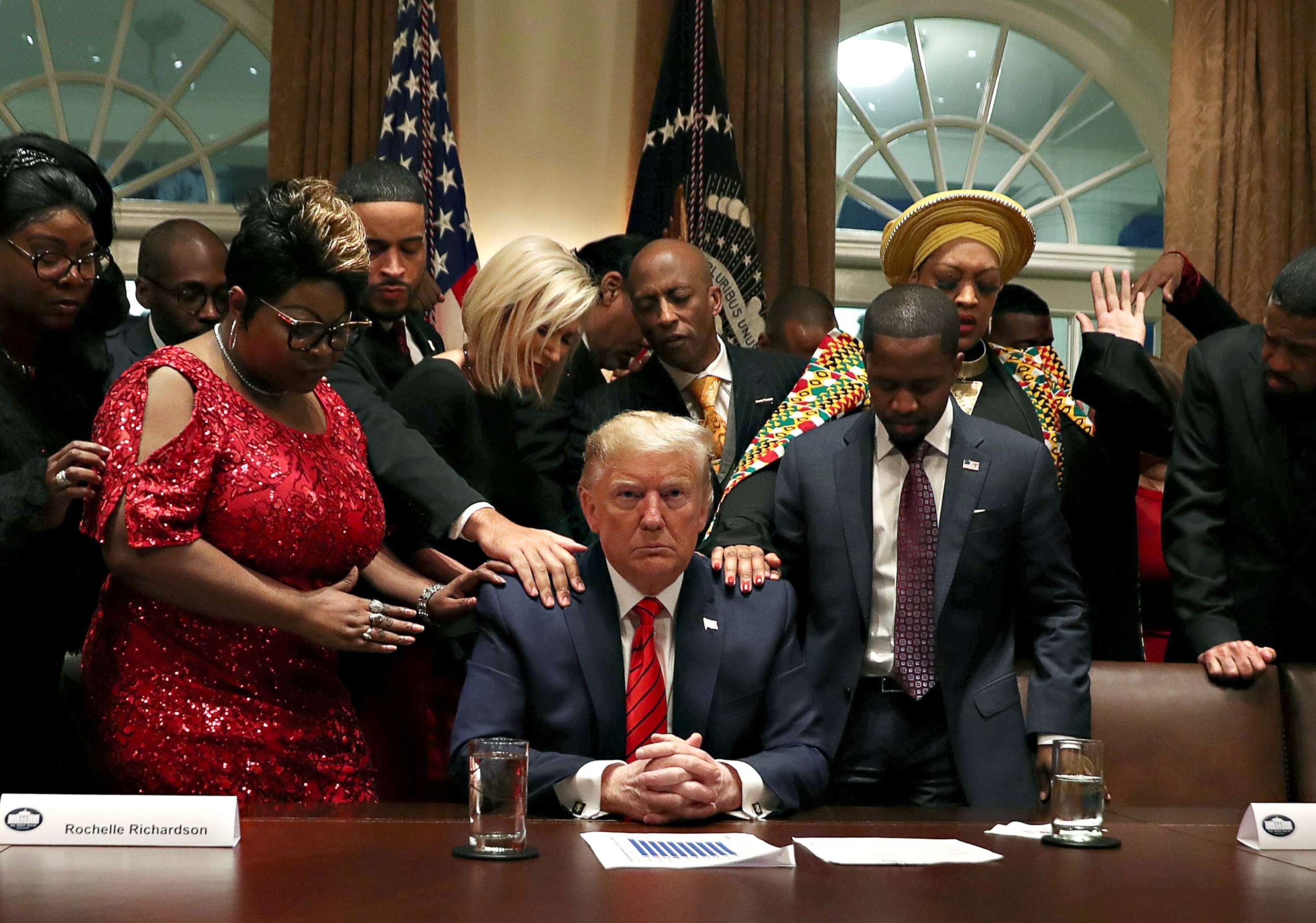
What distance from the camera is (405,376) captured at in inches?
112

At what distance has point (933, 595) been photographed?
103 inches

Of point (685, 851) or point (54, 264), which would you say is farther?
point (54, 264)

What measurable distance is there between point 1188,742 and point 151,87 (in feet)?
17.2

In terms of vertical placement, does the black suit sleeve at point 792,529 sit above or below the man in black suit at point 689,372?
below

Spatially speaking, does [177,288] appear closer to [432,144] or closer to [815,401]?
[815,401]

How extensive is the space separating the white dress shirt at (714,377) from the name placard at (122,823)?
166 cm

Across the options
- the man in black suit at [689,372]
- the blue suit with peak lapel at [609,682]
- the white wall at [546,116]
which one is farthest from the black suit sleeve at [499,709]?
the white wall at [546,116]

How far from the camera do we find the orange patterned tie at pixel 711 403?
311 cm

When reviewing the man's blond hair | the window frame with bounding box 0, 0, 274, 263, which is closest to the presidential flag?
the window frame with bounding box 0, 0, 274, 263

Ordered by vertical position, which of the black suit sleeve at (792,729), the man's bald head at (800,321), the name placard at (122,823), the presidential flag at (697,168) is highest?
the presidential flag at (697,168)

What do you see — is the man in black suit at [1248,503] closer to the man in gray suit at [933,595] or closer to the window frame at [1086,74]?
the man in gray suit at [933,595]

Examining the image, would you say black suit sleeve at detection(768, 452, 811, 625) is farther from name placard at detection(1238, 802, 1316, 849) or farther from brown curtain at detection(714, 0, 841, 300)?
brown curtain at detection(714, 0, 841, 300)

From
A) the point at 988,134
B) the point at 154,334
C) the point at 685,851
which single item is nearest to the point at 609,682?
the point at 685,851

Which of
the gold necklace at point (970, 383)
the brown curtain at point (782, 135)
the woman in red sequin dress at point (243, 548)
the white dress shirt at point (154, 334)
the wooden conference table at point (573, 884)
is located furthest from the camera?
the brown curtain at point (782, 135)
